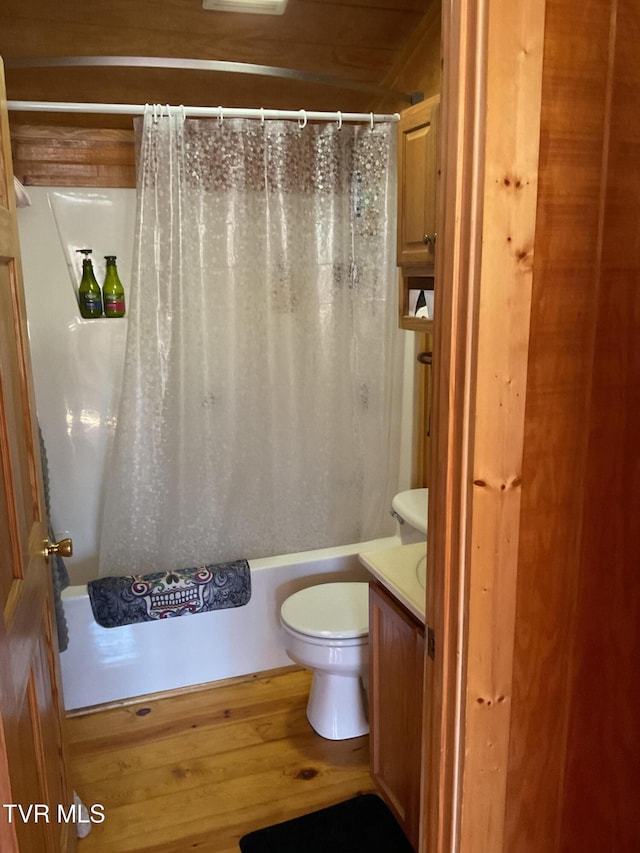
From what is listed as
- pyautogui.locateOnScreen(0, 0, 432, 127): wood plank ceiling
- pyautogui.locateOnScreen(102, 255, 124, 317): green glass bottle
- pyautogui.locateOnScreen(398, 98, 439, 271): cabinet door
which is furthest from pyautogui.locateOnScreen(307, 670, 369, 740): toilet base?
pyautogui.locateOnScreen(0, 0, 432, 127): wood plank ceiling

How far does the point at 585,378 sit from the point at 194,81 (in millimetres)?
2162

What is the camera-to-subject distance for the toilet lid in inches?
87.4

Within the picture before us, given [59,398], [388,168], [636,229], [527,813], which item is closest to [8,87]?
[59,398]

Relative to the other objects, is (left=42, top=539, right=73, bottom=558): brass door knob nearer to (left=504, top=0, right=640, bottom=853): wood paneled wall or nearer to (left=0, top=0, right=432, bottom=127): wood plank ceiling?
(left=504, top=0, right=640, bottom=853): wood paneled wall

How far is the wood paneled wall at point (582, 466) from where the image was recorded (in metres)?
1.08

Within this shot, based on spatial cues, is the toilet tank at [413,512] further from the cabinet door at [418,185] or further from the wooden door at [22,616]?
the wooden door at [22,616]

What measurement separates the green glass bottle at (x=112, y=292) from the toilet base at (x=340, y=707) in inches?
66.7

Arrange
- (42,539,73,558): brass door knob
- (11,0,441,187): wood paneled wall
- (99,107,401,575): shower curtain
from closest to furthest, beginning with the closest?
(42,539,73,558): brass door knob, (99,107,401,575): shower curtain, (11,0,441,187): wood paneled wall

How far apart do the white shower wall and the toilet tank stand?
2.10 feet

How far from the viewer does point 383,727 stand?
1967 mm

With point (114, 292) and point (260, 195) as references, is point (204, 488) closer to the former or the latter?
point (114, 292)

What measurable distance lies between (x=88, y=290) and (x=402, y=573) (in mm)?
1863

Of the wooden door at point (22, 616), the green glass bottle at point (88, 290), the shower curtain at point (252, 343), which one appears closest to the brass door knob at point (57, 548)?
the wooden door at point (22, 616)

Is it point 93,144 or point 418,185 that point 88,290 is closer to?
point 93,144
